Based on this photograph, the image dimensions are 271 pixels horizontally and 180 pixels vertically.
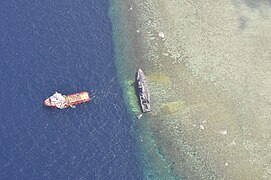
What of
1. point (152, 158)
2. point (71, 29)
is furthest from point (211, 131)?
point (71, 29)

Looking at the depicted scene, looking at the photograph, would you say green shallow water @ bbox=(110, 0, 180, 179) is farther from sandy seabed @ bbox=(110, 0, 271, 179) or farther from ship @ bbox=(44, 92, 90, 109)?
ship @ bbox=(44, 92, 90, 109)

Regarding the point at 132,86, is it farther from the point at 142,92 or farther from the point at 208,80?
the point at 208,80

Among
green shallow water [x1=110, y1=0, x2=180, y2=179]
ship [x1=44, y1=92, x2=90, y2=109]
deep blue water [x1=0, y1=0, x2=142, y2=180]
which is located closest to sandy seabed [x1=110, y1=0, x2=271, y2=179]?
green shallow water [x1=110, y1=0, x2=180, y2=179]

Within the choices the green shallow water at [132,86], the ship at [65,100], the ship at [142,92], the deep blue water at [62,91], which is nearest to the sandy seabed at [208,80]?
the green shallow water at [132,86]

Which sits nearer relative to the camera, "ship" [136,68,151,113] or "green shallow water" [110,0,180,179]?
"green shallow water" [110,0,180,179]

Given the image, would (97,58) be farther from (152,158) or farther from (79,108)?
(152,158)

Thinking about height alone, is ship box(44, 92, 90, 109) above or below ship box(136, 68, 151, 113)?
above

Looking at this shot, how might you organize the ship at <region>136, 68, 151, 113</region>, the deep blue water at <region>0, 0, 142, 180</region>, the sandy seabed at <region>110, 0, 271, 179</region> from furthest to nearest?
the ship at <region>136, 68, 151, 113</region>, the sandy seabed at <region>110, 0, 271, 179</region>, the deep blue water at <region>0, 0, 142, 180</region>

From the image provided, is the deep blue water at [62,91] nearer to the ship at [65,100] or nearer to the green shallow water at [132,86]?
the ship at [65,100]
